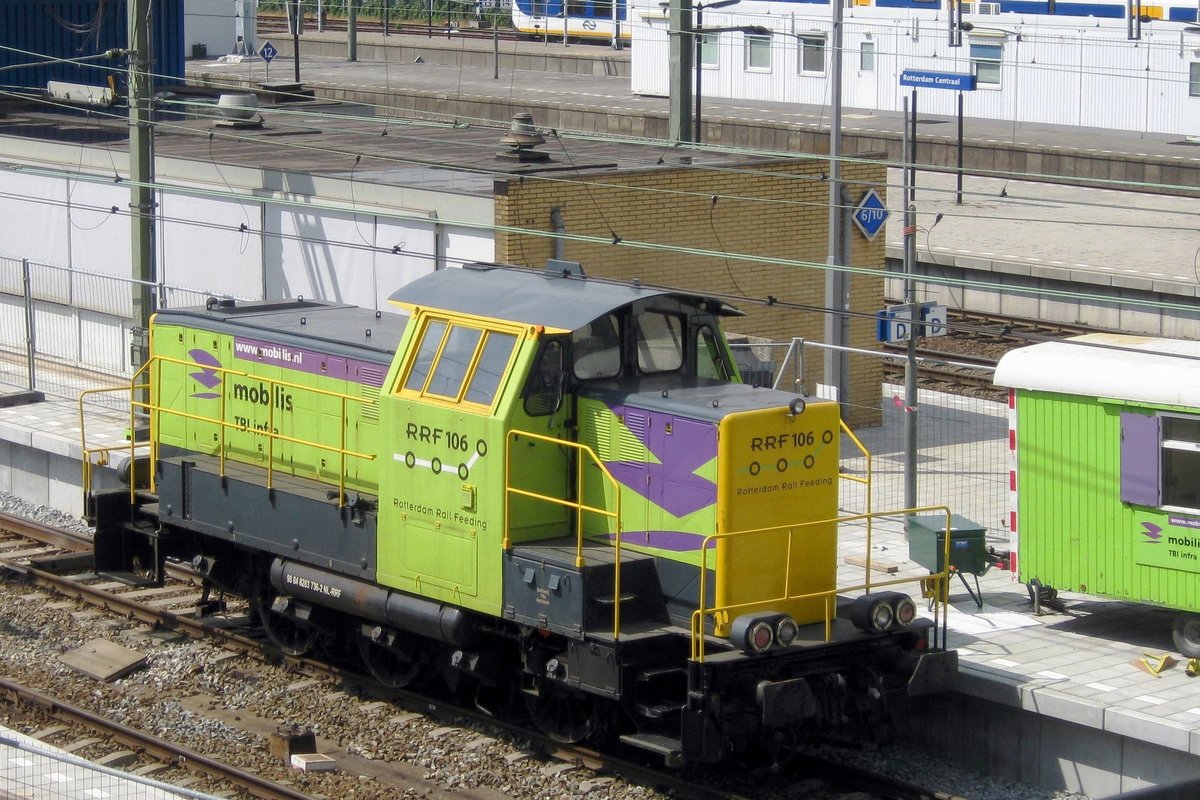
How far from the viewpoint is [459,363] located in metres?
10.8

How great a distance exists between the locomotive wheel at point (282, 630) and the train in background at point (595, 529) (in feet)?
2.49

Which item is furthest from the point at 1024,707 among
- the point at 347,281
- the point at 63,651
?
the point at 347,281

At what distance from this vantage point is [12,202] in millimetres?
23516

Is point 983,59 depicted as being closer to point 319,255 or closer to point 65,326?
point 319,255

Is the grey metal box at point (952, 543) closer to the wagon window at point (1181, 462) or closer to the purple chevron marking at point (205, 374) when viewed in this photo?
the wagon window at point (1181, 462)

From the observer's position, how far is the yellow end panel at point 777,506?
988 cm

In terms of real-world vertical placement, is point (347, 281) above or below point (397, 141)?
below

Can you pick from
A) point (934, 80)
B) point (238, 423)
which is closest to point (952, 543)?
point (238, 423)

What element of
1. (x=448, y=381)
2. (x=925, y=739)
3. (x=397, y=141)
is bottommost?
(x=925, y=739)

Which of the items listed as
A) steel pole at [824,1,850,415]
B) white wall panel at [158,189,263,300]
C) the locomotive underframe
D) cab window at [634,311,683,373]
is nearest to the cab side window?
cab window at [634,311,683,373]

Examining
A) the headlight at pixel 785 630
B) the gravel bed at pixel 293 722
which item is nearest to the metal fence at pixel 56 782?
the gravel bed at pixel 293 722

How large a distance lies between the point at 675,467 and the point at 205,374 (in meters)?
4.94

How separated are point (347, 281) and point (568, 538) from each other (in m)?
9.34

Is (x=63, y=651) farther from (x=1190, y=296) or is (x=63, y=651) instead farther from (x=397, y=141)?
(x=1190, y=296)
